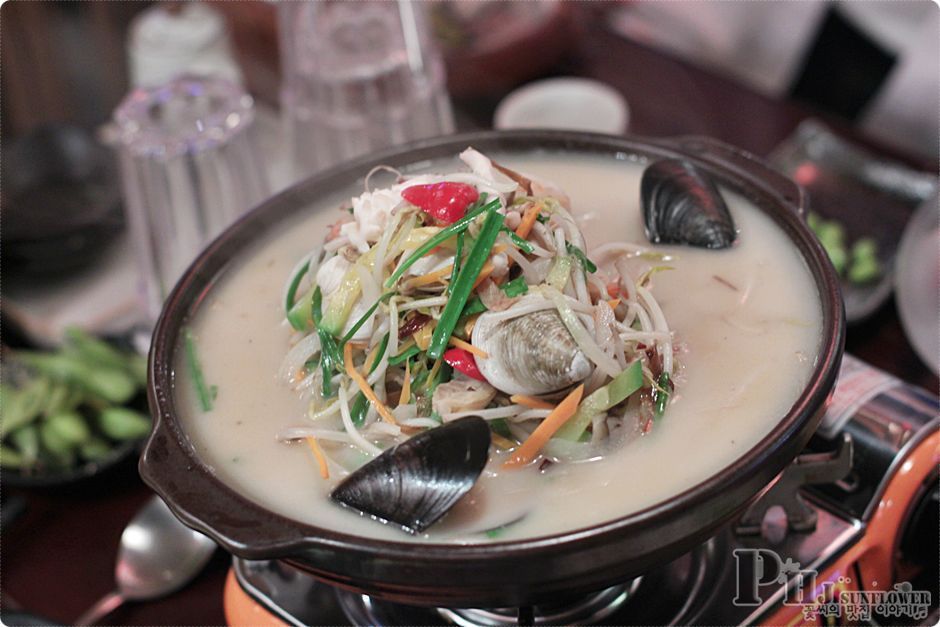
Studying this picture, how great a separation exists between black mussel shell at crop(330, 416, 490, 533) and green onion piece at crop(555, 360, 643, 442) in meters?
0.11

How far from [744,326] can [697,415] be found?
19 centimetres

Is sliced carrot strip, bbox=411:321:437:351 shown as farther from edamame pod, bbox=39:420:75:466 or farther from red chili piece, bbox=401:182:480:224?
edamame pod, bbox=39:420:75:466

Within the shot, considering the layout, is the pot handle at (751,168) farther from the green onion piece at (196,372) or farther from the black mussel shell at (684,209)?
the green onion piece at (196,372)

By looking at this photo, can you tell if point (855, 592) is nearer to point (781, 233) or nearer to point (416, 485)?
point (781, 233)

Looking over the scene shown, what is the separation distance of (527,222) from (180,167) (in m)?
1.15

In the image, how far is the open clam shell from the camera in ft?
3.47

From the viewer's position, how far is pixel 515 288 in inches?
44.8

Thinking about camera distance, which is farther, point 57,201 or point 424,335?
point 57,201

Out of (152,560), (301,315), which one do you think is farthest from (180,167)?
(301,315)

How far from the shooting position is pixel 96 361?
6.75 feet

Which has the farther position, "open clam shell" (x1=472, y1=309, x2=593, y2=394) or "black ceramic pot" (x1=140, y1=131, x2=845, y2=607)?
"open clam shell" (x1=472, y1=309, x2=593, y2=394)

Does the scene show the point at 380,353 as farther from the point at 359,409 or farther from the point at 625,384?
the point at 625,384

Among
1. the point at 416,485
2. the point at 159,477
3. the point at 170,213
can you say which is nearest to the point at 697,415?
the point at 416,485

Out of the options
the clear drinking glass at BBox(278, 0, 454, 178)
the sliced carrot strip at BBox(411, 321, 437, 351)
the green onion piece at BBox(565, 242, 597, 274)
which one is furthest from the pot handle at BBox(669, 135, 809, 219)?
the clear drinking glass at BBox(278, 0, 454, 178)
